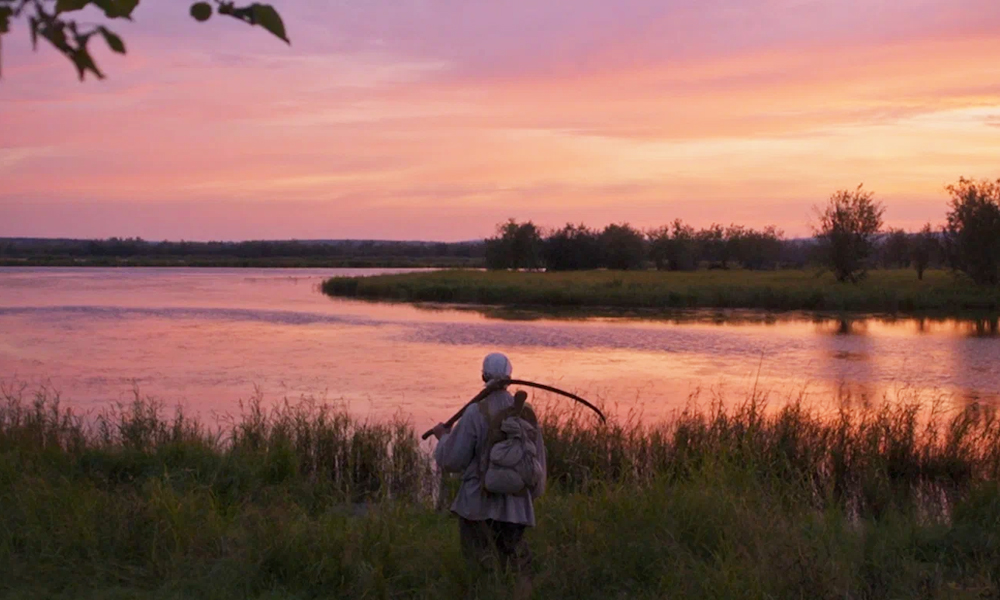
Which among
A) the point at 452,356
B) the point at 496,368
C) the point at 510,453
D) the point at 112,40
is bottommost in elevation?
the point at 452,356

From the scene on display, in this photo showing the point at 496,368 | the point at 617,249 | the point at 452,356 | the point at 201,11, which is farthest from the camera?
the point at 617,249

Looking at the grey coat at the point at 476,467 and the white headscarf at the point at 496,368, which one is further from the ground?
the white headscarf at the point at 496,368

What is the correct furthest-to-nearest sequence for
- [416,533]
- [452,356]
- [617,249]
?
[617,249]
[452,356]
[416,533]

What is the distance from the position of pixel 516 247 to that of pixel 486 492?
6358 centimetres

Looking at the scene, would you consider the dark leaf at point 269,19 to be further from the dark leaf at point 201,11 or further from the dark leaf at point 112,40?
the dark leaf at point 112,40

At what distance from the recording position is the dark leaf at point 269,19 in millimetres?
2027

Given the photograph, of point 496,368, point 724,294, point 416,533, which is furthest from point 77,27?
point 724,294

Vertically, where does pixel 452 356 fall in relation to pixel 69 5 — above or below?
below

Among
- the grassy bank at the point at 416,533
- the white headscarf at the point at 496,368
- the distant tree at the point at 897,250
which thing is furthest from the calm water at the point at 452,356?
the distant tree at the point at 897,250

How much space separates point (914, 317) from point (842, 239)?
10823mm

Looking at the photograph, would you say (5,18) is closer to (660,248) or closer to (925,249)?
(925,249)

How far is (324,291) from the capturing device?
47.5 meters

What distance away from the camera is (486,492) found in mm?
5172

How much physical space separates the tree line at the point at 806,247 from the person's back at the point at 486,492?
1480 inches
